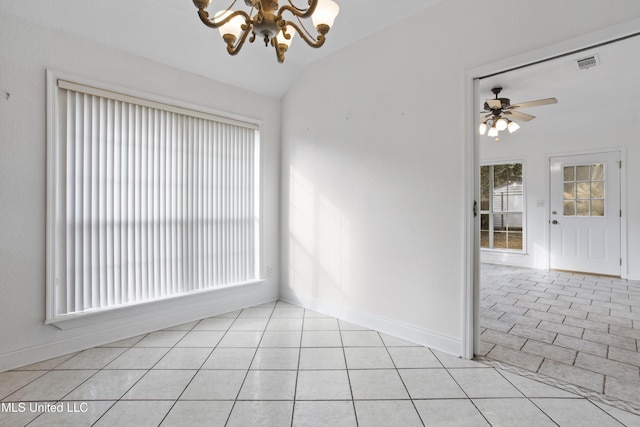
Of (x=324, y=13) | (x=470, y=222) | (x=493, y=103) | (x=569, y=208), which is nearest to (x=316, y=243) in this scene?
(x=470, y=222)

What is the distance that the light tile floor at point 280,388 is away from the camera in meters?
1.70

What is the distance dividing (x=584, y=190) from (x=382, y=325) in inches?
202

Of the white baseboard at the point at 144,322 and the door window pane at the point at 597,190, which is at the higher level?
the door window pane at the point at 597,190

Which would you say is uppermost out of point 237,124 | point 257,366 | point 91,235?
point 237,124

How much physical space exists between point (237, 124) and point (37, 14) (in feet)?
5.80

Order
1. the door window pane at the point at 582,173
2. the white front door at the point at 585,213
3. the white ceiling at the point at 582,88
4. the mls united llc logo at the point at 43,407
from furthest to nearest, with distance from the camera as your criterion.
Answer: the door window pane at the point at 582,173, the white front door at the point at 585,213, the white ceiling at the point at 582,88, the mls united llc logo at the point at 43,407

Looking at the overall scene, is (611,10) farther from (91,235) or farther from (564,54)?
(91,235)

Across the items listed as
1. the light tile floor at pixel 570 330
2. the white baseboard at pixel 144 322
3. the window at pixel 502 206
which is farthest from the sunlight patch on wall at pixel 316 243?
the window at pixel 502 206

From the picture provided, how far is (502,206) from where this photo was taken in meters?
6.58

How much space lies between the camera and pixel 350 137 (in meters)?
3.21

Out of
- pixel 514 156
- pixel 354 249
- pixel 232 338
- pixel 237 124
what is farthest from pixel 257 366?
pixel 514 156

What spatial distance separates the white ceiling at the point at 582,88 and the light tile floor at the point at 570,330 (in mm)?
2441

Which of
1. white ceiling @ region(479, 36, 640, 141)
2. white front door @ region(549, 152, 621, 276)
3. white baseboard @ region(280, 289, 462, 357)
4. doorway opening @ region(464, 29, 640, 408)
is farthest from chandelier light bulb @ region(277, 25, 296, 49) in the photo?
white front door @ region(549, 152, 621, 276)

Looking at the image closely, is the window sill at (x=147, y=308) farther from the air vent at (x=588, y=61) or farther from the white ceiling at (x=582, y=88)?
the air vent at (x=588, y=61)
